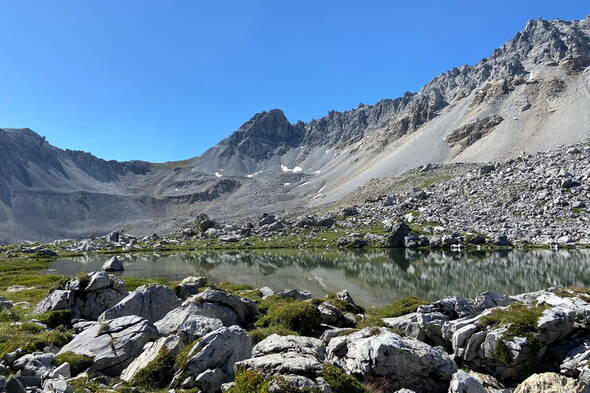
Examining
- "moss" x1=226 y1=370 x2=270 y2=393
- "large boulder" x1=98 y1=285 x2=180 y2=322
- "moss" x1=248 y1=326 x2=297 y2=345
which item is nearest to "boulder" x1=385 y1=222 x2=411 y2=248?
"large boulder" x1=98 y1=285 x2=180 y2=322

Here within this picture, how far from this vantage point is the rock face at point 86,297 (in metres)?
27.2

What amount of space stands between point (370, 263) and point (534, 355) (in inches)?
2174

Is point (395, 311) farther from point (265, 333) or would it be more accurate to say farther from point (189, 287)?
point (189, 287)

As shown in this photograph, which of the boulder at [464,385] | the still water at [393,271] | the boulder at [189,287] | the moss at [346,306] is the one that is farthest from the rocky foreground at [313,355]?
the still water at [393,271]

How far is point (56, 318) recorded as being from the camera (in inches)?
986

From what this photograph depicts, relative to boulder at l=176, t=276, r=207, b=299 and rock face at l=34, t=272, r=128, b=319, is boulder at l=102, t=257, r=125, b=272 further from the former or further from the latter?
rock face at l=34, t=272, r=128, b=319

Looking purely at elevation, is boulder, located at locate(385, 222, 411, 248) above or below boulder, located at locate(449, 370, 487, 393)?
Answer: below

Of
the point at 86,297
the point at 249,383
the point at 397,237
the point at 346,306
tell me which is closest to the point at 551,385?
the point at 249,383

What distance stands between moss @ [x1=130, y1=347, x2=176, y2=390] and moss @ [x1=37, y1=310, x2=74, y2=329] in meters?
13.7

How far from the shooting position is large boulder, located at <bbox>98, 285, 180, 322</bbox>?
23141 mm

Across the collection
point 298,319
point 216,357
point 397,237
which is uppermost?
point 216,357

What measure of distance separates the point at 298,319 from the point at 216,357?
7.96 m

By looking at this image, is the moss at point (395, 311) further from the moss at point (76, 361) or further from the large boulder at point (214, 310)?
the moss at point (76, 361)

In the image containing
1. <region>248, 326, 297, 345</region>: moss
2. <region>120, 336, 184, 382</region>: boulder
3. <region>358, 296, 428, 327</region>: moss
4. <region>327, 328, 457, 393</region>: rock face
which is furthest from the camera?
<region>358, 296, 428, 327</region>: moss
